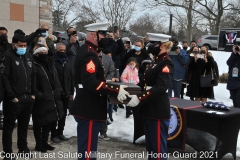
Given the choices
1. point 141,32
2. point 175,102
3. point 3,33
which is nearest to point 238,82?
point 175,102

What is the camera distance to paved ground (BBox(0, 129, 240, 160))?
5.47 meters

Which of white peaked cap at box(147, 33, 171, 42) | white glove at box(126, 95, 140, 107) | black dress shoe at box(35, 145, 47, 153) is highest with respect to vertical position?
white peaked cap at box(147, 33, 171, 42)

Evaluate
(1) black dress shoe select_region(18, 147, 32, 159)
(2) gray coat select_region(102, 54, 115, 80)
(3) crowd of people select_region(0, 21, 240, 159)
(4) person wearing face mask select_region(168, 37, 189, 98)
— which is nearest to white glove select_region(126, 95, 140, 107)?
(3) crowd of people select_region(0, 21, 240, 159)

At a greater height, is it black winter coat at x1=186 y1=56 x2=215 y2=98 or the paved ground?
black winter coat at x1=186 y1=56 x2=215 y2=98

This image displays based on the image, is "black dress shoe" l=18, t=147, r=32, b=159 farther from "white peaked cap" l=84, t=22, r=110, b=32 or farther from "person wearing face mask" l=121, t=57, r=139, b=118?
"person wearing face mask" l=121, t=57, r=139, b=118

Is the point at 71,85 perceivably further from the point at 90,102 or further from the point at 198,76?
the point at 198,76

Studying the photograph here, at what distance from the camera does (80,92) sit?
389 cm

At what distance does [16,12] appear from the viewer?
10.6 meters

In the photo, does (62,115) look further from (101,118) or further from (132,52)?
(132,52)

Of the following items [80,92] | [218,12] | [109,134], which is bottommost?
[109,134]

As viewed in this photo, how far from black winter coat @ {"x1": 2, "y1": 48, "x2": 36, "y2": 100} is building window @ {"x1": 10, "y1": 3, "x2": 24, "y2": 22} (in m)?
5.96

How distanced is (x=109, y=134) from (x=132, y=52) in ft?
8.64

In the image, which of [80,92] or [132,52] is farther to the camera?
[132,52]

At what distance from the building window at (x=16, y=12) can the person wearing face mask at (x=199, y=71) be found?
551 centimetres
